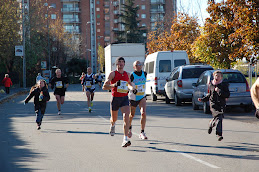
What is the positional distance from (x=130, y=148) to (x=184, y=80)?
12.0m

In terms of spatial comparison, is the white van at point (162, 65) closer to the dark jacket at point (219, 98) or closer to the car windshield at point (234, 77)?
the car windshield at point (234, 77)

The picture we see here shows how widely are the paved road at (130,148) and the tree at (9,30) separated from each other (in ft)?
87.7

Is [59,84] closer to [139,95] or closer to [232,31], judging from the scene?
[139,95]

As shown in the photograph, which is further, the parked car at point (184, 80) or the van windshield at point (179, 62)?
the van windshield at point (179, 62)

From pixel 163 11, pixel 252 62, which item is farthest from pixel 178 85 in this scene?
pixel 163 11

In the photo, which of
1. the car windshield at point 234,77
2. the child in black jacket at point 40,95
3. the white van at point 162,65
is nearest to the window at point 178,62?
the white van at point 162,65

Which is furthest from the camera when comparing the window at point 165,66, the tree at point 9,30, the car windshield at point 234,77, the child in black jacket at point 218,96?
the tree at point 9,30

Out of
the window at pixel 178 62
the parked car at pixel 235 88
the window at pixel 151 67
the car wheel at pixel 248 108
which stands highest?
the window at pixel 178 62

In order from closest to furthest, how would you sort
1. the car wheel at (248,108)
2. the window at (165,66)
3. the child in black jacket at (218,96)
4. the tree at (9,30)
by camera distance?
the child in black jacket at (218,96)
the car wheel at (248,108)
the window at (165,66)
the tree at (9,30)

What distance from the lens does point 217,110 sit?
401 inches

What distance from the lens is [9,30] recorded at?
4278cm

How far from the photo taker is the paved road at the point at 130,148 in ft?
24.4

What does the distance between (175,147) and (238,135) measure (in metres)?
2.46

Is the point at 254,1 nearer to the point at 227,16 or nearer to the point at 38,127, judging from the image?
the point at 227,16
